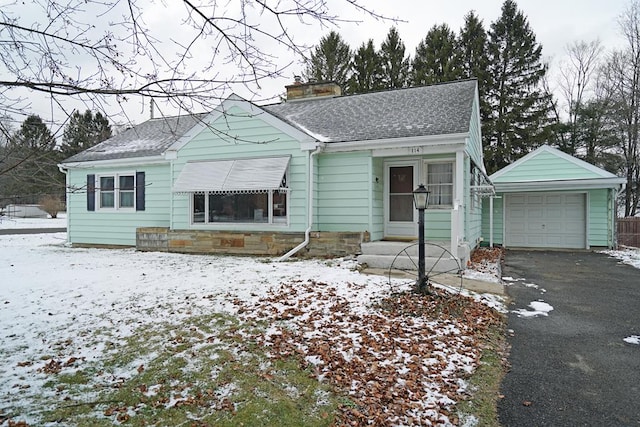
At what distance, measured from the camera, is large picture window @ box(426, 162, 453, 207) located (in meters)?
10.1

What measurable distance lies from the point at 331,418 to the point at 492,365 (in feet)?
6.49

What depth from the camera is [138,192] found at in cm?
1252

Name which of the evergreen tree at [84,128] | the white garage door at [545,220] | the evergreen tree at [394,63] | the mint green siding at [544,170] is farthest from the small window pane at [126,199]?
the evergreen tree at [394,63]

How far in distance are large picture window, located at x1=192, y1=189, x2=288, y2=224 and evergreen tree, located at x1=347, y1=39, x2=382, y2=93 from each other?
2015 centimetres

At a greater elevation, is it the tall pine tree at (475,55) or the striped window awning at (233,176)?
the tall pine tree at (475,55)

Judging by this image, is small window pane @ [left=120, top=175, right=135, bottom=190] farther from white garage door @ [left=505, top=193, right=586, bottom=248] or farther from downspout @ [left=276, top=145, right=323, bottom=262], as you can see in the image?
white garage door @ [left=505, top=193, right=586, bottom=248]

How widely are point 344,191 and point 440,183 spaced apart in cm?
246

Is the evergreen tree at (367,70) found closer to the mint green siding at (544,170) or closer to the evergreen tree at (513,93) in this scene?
the evergreen tree at (513,93)

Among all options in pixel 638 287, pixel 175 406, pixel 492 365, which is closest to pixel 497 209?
pixel 638 287

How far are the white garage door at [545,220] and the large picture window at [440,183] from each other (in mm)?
7159

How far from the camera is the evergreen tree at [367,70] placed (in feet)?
94.3

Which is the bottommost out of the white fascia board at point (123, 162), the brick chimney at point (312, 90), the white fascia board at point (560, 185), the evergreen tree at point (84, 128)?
the evergreen tree at point (84, 128)

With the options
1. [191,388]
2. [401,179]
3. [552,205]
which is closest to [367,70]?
[552,205]

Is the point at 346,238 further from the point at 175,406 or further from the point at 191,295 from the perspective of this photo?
the point at 175,406
